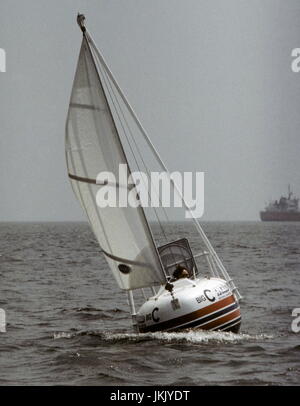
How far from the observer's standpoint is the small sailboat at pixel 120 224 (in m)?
19.7

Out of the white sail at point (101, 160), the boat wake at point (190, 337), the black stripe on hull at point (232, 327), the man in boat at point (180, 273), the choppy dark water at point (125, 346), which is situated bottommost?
the choppy dark water at point (125, 346)

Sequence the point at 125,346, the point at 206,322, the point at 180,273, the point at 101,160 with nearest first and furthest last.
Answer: the point at 125,346 < the point at 206,322 < the point at 101,160 < the point at 180,273

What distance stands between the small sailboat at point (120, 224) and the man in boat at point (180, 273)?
0.27 metres

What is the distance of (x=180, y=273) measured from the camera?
21.0 metres

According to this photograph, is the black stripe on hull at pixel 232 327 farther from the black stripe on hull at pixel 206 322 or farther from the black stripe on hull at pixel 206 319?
the black stripe on hull at pixel 206 319

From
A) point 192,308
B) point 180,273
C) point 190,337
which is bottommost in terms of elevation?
point 190,337

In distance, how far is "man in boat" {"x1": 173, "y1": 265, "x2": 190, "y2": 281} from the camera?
2092cm

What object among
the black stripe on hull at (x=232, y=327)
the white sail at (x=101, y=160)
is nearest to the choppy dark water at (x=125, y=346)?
the black stripe on hull at (x=232, y=327)

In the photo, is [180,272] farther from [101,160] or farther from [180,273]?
[101,160]

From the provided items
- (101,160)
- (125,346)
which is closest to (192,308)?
(125,346)

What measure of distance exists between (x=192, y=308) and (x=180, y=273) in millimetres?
1587

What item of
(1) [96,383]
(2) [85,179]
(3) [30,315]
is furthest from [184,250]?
(3) [30,315]

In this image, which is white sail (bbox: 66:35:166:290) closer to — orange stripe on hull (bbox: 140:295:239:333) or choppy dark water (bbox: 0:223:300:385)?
orange stripe on hull (bbox: 140:295:239:333)

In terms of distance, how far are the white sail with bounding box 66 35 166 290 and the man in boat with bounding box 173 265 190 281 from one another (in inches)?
35.9
